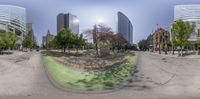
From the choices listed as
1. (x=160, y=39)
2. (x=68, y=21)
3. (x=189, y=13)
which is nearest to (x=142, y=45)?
(x=160, y=39)

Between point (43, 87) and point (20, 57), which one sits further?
point (20, 57)

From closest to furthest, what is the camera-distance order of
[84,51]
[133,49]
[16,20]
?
[16,20] → [133,49] → [84,51]

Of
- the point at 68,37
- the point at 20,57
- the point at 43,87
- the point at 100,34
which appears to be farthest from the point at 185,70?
the point at 20,57

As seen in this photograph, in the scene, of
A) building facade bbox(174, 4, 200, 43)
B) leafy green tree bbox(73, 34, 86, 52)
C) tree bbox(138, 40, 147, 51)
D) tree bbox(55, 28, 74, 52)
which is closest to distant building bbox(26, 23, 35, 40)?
tree bbox(55, 28, 74, 52)

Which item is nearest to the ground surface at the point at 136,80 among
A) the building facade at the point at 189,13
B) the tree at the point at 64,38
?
the tree at the point at 64,38

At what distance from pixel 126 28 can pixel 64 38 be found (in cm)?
80

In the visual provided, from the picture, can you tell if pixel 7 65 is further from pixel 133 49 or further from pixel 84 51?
pixel 133 49

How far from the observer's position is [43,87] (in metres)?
3.03

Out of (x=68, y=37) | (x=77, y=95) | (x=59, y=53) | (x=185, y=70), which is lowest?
(x=77, y=95)

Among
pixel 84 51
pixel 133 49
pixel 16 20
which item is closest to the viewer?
pixel 16 20

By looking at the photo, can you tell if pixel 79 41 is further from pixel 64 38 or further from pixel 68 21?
pixel 68 21

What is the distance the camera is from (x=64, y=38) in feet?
10.6

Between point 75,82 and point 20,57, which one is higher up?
point 20,57

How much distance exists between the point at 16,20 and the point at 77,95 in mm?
1071
